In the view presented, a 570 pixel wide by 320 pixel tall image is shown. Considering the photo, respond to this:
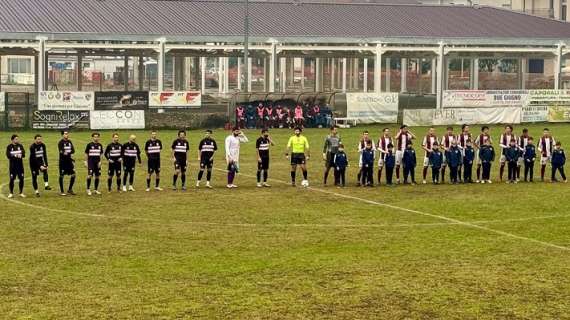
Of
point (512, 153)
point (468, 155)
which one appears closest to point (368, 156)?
point (468, 155)

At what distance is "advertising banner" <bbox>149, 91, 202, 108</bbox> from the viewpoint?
5947 cm

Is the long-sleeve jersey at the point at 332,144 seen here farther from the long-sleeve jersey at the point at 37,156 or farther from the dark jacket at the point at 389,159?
the long-sleeve jersey at the point at 37,156

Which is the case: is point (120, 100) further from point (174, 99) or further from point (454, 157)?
point (454, 157)

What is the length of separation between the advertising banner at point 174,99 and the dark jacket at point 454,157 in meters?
27.7

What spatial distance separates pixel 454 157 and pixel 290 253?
45.0 ft

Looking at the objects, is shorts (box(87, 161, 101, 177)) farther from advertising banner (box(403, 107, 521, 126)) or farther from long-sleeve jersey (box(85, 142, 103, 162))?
advertising banner (box(403, 107, 521, 126))

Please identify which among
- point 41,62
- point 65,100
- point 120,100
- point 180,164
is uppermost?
point 41,62

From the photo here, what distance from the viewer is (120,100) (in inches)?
2281

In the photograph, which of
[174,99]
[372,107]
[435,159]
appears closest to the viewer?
[435,159]

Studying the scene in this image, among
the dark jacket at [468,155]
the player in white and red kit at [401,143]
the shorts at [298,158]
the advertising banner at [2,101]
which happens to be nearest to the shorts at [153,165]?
the shorts at [298,158]

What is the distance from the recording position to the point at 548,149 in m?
35.9

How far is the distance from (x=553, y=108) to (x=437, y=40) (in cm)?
944

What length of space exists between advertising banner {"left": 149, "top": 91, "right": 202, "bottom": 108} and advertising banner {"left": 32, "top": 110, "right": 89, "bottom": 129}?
444cm

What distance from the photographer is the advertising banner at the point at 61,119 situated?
55.9 metres
